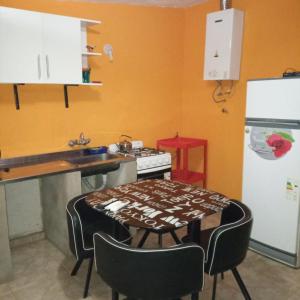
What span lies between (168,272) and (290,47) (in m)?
2.57

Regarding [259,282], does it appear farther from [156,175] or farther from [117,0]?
[117,0]

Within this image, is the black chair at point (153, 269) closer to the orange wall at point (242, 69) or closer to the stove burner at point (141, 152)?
the stove burner at point (141, 152)

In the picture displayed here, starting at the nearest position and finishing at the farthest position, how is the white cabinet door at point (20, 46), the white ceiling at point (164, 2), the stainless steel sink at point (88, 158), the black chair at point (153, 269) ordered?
the black chair at point (153, 269)
the white cabinet door at point (20, 46)
the stainless steel sink at point (88, 158)
the white ceiling at point (164, 2)

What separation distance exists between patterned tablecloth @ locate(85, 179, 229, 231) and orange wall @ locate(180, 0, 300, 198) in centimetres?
154

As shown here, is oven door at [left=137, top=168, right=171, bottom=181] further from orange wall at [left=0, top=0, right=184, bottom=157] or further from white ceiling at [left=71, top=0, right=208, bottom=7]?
white ceiling at [left=71, top=0, right=208, bottom=7]

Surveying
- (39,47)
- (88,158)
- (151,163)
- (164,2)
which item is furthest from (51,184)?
(164,2)

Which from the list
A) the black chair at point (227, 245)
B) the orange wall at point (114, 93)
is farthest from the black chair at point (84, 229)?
the orange wall at point (114, 93)

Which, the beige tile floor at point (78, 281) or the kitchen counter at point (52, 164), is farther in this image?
the kitchen counter at point (52, 164)

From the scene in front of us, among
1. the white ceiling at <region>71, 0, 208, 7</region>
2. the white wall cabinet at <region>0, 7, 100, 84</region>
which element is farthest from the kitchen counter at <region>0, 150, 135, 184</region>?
the white ceiling at <region>71, 0, 208, 7</region>

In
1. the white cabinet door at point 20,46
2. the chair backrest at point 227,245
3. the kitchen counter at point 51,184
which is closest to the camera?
the chair backrest at point 227,245

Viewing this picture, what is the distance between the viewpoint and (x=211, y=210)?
1912 millimetres

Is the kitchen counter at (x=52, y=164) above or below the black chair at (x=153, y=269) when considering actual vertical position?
above

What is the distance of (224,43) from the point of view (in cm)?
332

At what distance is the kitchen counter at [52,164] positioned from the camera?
102 inches
